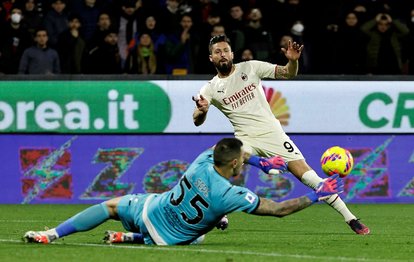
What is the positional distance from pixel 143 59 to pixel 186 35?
2.94 feet

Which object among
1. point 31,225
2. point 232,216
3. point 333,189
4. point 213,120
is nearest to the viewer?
point 333,189

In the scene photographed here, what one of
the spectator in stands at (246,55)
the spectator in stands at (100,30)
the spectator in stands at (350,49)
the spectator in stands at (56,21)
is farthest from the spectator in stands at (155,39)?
the spectator in stands at (350,49)

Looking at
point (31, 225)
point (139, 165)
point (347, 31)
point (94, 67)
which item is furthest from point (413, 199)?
point (31, 225)

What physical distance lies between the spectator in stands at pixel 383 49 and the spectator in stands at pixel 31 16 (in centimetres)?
581

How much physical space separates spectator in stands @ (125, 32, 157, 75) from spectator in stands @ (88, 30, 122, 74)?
0.23m

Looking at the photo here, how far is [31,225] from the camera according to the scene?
13.9 metres

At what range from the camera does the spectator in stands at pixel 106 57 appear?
19469mm

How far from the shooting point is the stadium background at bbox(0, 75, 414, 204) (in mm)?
18406

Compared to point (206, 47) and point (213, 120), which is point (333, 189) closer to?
point (213, 120)

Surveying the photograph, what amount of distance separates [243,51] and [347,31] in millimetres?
1977

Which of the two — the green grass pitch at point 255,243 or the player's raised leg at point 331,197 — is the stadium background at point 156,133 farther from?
the player's raised leg at point 331,197

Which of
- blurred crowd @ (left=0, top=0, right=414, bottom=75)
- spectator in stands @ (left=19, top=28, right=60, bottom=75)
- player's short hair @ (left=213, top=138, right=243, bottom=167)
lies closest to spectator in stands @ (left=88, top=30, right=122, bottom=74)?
blurred crowd @ (left=0, top=0, right=414, bottom=75)

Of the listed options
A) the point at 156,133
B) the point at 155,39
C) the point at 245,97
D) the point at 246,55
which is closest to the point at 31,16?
the point at 155,39

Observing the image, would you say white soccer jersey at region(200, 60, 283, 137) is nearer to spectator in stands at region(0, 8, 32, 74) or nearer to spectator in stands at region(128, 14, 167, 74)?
spectator in stands at region(128, 14, 167, 74)
